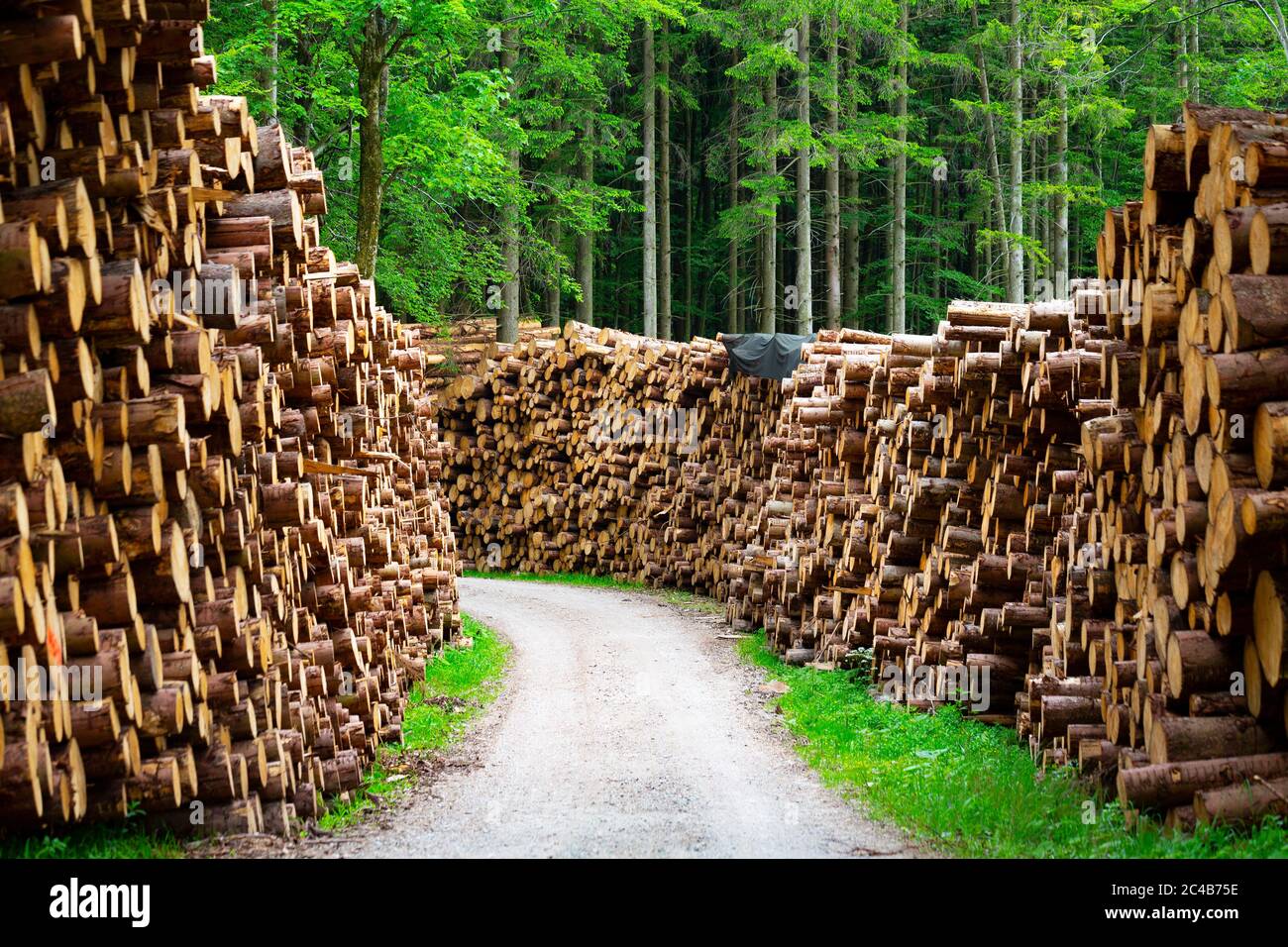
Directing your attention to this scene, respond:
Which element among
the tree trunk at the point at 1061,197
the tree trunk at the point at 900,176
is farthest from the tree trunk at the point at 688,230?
the tree trunk at the point at 1061,197

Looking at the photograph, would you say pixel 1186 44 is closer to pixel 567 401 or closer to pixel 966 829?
pixel 567 401

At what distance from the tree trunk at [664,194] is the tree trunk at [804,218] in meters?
4.67

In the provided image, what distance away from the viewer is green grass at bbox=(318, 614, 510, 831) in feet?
27.1

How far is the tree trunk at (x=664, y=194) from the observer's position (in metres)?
35.4

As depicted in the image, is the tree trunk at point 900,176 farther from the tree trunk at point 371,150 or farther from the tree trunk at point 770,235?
the tree trunk at point 371,150

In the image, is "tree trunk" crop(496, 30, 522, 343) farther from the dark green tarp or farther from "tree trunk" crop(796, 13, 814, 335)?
the dark green tarp

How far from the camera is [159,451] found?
605cm

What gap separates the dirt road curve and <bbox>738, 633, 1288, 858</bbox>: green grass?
29cm

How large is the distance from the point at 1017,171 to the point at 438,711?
80.6ft

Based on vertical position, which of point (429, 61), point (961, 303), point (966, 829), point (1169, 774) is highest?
point (429, 61)

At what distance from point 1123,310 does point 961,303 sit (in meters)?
3.71

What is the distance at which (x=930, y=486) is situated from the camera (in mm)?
11414

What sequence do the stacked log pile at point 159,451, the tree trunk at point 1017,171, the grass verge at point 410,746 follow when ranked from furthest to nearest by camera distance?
1. the tree trunk at point 1017,171
2. the grass verge at point 410,746
3. the stacked log pile at point 159,451
